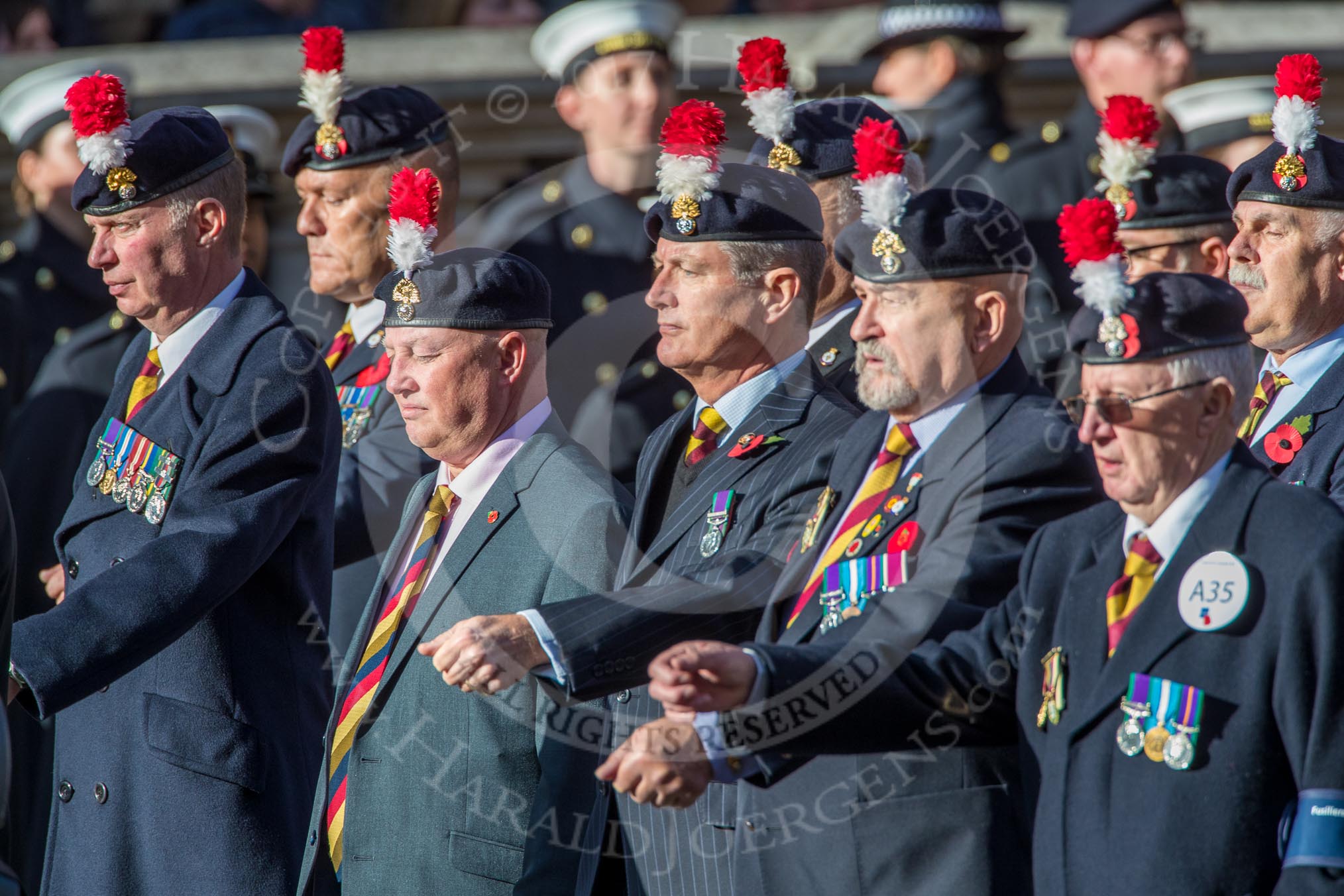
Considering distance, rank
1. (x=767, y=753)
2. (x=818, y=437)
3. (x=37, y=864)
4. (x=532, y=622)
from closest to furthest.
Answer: (x=767, y=753)
(x=532, y=622)
(x=818, y=437)
(x=37, y=864)

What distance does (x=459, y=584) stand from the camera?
Answer: 14.9 ft

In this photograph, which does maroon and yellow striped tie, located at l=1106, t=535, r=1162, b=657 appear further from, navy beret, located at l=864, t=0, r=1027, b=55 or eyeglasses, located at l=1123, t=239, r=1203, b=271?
navy beret, located at l=864, t=0, r=1027, b=55

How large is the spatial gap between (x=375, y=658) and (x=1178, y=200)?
230 cm

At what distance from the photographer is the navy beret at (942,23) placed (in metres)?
6.93

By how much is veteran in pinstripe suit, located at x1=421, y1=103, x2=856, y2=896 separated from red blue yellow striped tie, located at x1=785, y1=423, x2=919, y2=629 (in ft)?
0.54

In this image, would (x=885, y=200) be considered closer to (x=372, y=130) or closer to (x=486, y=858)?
(x=486, y=858)

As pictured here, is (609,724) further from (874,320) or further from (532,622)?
(874,320)

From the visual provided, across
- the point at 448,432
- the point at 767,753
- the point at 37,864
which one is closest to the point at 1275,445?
the point at 767,753

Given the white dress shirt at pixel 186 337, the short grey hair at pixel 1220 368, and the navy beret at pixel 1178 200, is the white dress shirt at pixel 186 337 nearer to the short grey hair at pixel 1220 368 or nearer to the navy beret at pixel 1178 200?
the navy beret at pixel 1178 200

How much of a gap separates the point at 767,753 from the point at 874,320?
0.92 m

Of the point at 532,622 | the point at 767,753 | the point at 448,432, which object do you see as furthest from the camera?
the point at 448,432

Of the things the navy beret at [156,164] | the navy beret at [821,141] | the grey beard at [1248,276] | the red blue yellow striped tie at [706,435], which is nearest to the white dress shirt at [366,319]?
the navy beret at [156,164]

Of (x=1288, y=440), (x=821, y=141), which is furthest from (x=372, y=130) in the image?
(x=1288, y=440)

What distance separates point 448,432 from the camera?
464 centimetres
